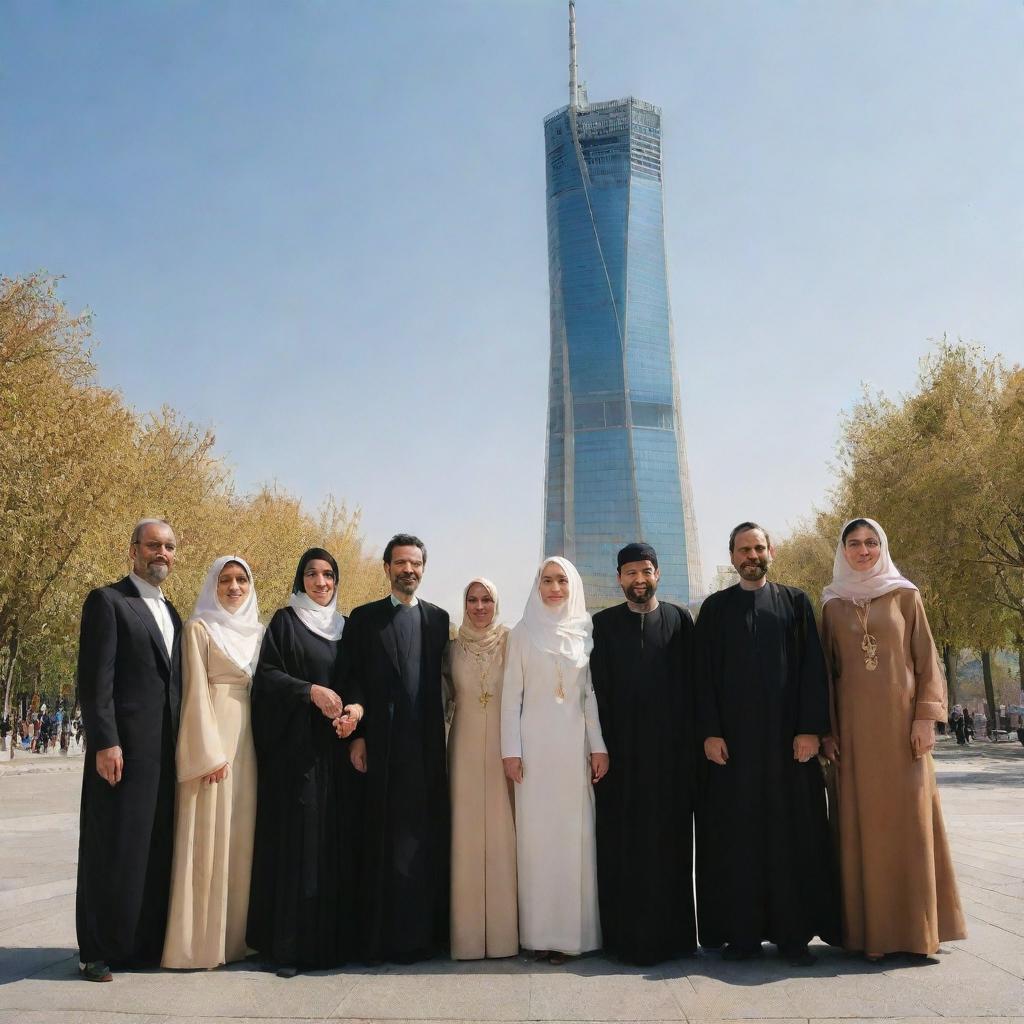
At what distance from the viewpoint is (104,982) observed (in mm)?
3781

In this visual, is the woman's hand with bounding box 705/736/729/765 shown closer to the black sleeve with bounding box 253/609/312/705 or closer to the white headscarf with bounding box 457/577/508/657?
the white headscarf with bounding box 457/577/508/657

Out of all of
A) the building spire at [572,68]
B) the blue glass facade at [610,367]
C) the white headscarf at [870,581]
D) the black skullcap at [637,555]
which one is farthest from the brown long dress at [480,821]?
the building spire at [572,68]

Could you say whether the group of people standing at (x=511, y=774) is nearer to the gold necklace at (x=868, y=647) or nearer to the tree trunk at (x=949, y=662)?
the gold necklace at (x=868, y=647)

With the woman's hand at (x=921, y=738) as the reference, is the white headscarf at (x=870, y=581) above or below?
above

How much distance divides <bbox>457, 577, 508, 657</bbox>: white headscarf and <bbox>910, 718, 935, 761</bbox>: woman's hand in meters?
1.85

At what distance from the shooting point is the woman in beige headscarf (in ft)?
13.6

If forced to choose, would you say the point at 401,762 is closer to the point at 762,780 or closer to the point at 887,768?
the point at 762,780

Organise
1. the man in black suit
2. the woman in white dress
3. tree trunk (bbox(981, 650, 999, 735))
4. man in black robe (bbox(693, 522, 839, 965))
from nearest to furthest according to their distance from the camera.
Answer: the man in black suit < man in black robe (bbox(693, 522, 839, 965)) < the woman in white dress < tree trunk (bbox(981, 650, 999, 735))

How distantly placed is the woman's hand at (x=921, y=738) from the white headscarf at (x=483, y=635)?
1.85m

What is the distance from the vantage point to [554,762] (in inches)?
167

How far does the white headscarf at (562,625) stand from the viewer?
173 inches

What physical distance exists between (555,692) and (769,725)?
0.94m

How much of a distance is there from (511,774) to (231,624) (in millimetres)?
1442

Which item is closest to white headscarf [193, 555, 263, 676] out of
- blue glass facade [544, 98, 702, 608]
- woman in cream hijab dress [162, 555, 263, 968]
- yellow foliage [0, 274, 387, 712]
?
woman in cream hijab dress [162, 555, 263, 968]
